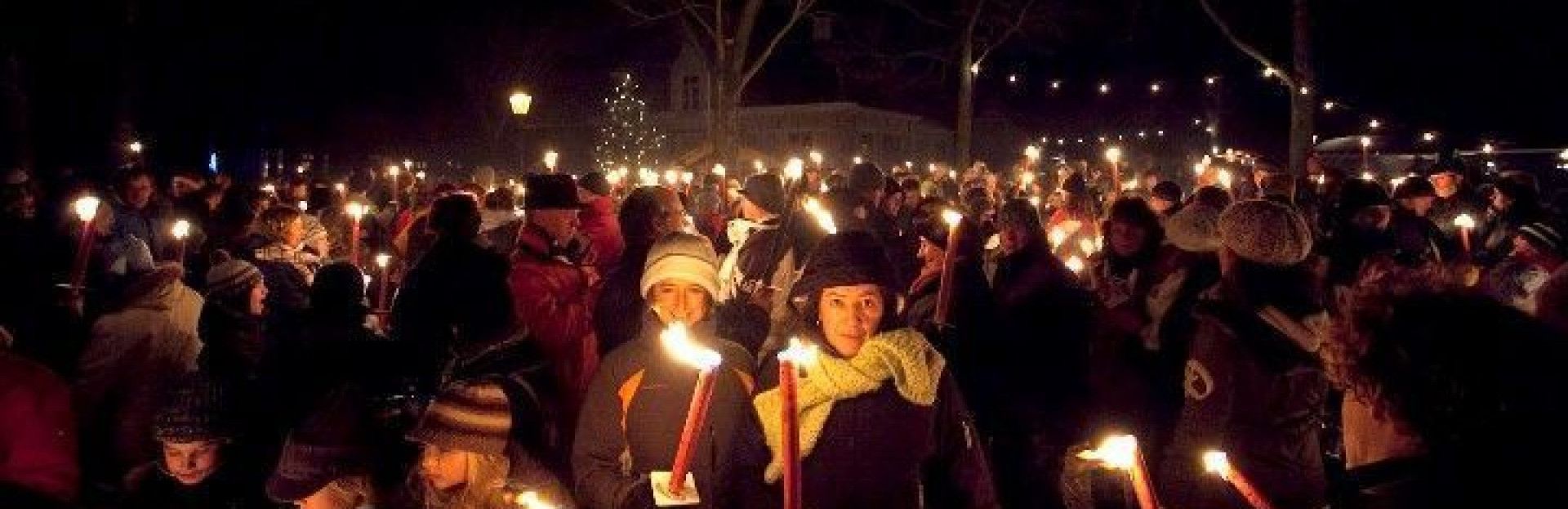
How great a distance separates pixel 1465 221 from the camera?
9.34 metres

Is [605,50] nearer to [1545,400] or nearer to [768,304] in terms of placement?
[768,304]

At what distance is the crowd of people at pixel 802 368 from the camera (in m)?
2.65

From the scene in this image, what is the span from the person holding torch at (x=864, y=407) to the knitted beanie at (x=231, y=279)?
3.11 m

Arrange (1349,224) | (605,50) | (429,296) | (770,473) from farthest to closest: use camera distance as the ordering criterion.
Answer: (605,50) < (1349,224) < (429,296) < (770,473)

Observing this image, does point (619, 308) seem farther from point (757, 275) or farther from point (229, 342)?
point (229, 342)

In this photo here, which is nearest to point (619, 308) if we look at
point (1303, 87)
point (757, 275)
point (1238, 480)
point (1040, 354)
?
point (757, 275)

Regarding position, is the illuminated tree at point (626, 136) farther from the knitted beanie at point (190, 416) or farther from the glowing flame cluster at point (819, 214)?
the knitted beanie at point (190, 416)

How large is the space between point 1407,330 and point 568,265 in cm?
442

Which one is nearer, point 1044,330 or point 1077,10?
point 1044,330

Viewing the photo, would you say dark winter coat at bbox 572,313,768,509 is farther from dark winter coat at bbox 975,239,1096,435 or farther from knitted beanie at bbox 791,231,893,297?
dark winter coat at bbox 975,239,1096,435

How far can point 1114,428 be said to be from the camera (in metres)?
5.61

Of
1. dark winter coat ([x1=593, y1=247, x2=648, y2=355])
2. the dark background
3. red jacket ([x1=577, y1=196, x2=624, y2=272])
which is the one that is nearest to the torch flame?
red jacket ([x1=577, y1=196, x2=624, y2=272])

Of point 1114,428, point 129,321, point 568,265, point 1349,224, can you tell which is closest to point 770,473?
point 1114,428

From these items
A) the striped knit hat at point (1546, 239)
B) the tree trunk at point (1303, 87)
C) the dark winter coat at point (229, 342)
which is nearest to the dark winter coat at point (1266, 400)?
the dark winter coat at point (229, 342)
